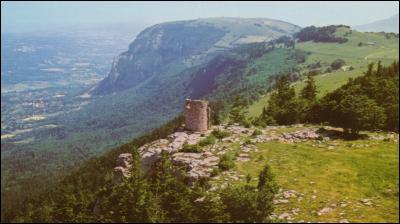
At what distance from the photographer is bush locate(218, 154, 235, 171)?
4642 centimetres

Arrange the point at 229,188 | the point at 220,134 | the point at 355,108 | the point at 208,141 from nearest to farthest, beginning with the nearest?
the point at 229,188, the point at 355,108, the point at 208,141, the point at 220,134

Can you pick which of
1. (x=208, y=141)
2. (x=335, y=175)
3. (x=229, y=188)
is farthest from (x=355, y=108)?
(x=229, y=188)

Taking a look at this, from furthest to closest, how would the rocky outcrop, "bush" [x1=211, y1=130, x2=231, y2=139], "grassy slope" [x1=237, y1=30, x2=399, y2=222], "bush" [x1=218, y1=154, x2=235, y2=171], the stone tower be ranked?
the stone tower
"bush" [x1=211, y1=130, x2=231, y2=139]
the rocky outcrop
"bush" [x1=218, y1=154, x2=235, y2=171]
"grassy slope" [x1=237, y1=30, x2=399, y2=222]

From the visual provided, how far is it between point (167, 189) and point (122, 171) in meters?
14.8

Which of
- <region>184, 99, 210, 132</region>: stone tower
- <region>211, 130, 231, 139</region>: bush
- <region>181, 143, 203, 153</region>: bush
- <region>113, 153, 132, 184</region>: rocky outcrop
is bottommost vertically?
<region>113, 153, 132, 184</region>: rocky outcrop

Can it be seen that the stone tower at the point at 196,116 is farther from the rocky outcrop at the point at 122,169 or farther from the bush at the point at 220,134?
the rocky outcrop at the point at 122,169

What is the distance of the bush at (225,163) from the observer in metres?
46.4

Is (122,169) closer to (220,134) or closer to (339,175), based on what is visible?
(220,134)

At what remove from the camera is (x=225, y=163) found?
153ft

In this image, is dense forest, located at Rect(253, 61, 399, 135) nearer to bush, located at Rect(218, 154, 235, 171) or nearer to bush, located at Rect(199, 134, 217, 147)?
bush, located at Rect(199, 134, 217, 147)

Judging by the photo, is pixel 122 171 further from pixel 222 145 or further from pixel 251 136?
pixel 251 136

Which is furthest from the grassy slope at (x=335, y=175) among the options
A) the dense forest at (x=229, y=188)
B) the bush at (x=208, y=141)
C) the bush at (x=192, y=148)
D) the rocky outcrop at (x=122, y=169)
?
the rocky outcrop at (x=122, y=169)

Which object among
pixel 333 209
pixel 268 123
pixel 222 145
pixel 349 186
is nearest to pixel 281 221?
pixel 333 209

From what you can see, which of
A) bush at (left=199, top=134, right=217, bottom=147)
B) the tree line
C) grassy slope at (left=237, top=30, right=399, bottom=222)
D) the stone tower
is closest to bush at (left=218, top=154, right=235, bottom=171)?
grassy slope at (left=237, top=30, right=399, bottom=222)
